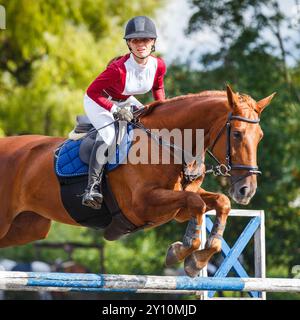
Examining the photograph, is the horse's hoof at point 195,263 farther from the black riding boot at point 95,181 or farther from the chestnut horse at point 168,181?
the black riding boot at point 95,181

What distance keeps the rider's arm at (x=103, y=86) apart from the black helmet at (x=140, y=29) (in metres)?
0.30

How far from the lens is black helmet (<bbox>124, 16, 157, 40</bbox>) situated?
5.93m

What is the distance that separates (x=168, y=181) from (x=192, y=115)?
536 millimetres

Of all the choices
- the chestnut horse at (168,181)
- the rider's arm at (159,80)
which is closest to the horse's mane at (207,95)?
the chestnut horse at (168,181)

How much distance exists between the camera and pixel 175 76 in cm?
1312

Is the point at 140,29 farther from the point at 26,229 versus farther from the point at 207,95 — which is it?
the point at 26,229

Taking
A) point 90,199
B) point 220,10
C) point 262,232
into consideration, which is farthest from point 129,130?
point 220,10

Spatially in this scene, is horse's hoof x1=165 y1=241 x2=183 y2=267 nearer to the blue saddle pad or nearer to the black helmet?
the blue saddle pad

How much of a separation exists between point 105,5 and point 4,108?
3.44 metres

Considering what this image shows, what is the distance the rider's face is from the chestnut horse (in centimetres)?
47

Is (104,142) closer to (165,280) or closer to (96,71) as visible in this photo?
(165,280)

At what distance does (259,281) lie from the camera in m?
5.79

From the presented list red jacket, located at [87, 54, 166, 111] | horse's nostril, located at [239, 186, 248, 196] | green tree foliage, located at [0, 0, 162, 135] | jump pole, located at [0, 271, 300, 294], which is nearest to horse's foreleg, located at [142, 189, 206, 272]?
jump pole, located at [0, 271, 300, 294]

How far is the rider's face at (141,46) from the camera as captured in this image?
5938mm
